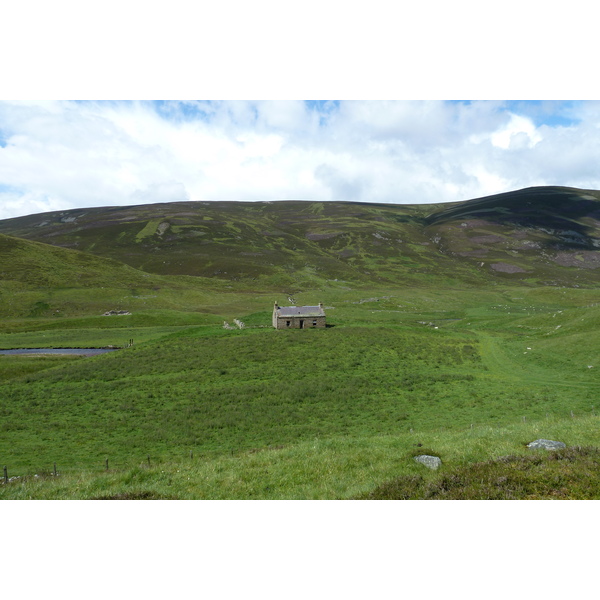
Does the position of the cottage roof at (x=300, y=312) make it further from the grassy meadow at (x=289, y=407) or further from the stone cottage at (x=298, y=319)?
the grassy meadow at (x=289, y=407)

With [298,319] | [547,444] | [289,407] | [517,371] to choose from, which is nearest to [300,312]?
[298,319]

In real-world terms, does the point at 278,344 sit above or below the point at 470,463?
below

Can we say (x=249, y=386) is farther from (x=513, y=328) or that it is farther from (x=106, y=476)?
(x=513, y=328)

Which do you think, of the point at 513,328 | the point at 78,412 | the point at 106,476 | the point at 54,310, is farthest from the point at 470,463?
the point at 54,310

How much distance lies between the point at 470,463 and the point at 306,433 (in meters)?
15.9

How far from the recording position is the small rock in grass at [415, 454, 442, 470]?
43.9 ft

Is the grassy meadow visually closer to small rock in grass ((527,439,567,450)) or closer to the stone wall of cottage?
small rock in grass ((527,439,567,450))

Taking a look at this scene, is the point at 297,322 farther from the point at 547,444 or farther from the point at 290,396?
the point at 547,444

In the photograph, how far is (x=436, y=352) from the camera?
50000 millimetres

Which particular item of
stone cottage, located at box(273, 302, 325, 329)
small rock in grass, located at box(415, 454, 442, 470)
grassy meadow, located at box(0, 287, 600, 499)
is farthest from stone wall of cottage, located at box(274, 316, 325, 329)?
small rock in grass, located at box(415, 454, 442, 470)

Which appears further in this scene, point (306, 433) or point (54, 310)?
point (54, 310)

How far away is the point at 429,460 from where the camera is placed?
13.8m

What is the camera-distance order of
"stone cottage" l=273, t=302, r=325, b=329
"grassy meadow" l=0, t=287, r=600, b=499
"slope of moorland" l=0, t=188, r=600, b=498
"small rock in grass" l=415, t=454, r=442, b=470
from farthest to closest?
"stone cottage" l=273, t=302, r=325, b=329
"grassy meadow" l=0, t=287, r=600, b=499
"slope of moorland" l=0, t=188, r=600, b=498
"small rock in grass" l=415, t=454, r=442, b=470

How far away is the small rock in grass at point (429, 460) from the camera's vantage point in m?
13.4
